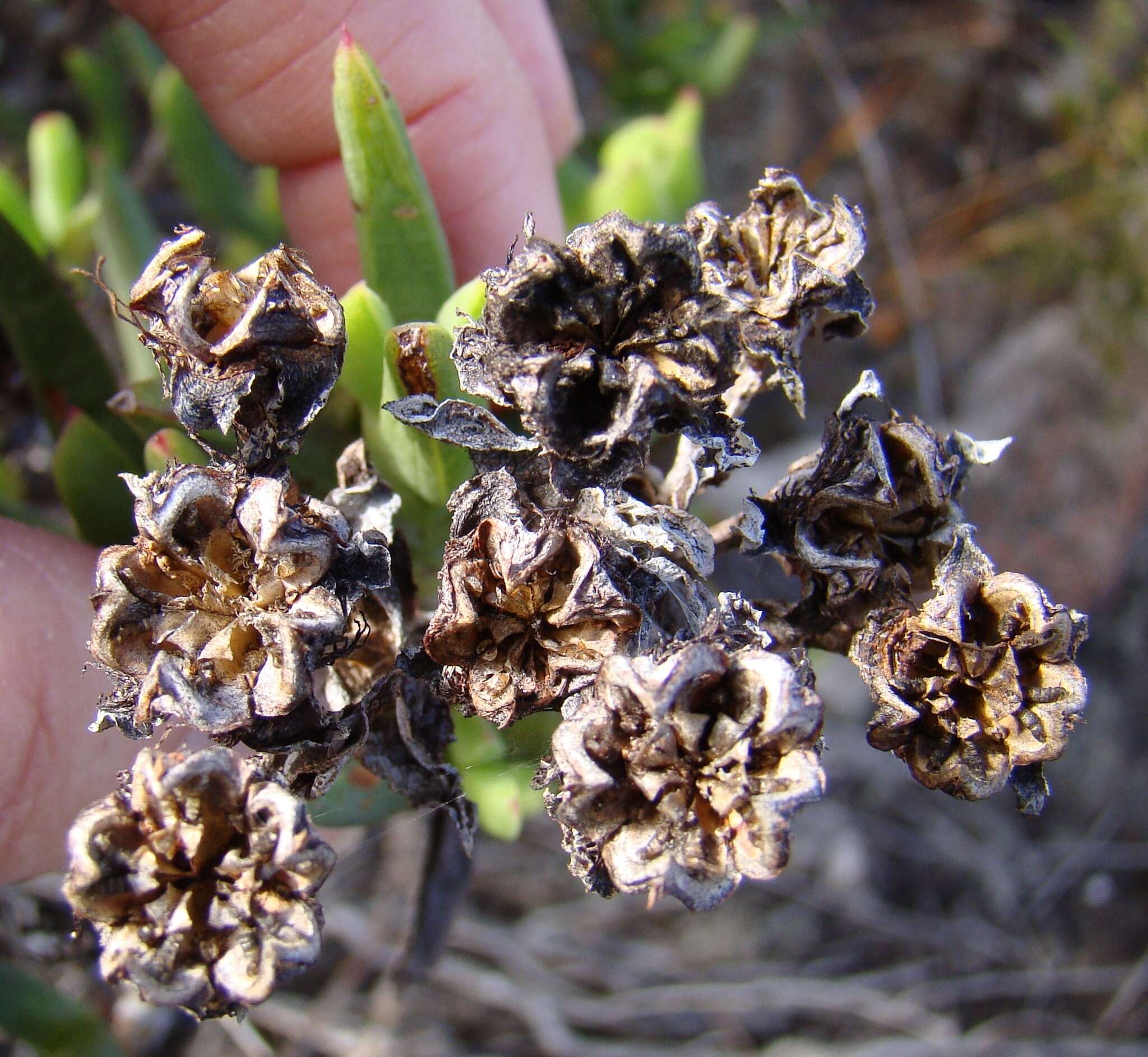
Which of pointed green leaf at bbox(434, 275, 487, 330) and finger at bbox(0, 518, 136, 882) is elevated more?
pointed green leaf at bbox(434, 275, 487, 330)

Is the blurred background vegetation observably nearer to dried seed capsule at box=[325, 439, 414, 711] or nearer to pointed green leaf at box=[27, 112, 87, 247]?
pointed green leaf at box=[27, 112, 87, 247]

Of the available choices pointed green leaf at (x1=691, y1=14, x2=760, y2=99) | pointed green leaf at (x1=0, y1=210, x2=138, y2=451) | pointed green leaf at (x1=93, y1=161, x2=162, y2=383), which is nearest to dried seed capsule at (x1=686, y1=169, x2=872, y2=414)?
pointed green leaf at (x1=0, y1=210, x2=138, y2=451)

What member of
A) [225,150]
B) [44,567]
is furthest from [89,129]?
[44,567]

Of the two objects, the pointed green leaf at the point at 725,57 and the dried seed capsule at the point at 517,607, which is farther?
the pointed green leaf at the point at 725,57

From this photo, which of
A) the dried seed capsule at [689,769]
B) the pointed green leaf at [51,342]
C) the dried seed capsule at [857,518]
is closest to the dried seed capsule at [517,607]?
the dried seed capsule at [689,769]

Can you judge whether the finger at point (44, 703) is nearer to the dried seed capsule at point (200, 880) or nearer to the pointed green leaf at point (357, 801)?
the pointed green leaf at point (357, 801)

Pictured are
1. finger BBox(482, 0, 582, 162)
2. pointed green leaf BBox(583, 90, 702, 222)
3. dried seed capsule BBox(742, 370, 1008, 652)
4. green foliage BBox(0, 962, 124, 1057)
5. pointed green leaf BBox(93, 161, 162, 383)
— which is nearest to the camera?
dried seed capsule BBox(742, 370, 1008, 652)
